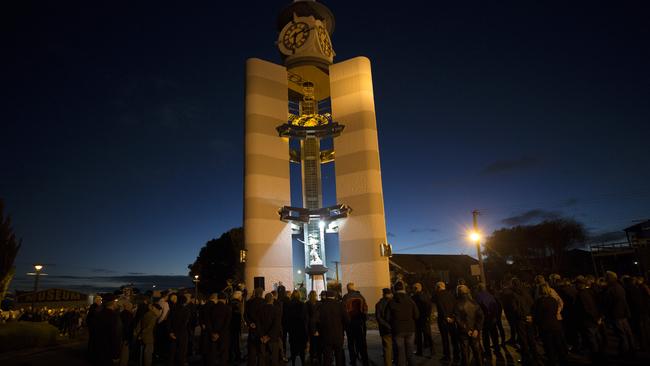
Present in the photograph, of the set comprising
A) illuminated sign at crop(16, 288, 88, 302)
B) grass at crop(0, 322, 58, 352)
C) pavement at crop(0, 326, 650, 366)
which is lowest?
pavement at crop(0, 326, 650, 366)

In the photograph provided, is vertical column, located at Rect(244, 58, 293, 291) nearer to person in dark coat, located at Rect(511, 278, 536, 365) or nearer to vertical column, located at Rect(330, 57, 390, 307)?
vertical column, located at Rect(330, 57, 390, 307)

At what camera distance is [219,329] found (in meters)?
7.71

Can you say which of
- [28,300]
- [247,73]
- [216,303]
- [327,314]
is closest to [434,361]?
[327,314]

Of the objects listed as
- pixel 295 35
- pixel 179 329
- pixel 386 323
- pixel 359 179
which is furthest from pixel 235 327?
pixel 295 35

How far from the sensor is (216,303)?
313 inches

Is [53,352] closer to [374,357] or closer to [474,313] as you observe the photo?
[374,357]

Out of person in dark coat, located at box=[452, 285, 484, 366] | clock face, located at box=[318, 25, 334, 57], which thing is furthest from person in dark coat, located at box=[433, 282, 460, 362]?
clock face, located at box=[318, 25, 334, 57]

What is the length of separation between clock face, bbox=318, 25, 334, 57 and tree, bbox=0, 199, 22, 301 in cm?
2005

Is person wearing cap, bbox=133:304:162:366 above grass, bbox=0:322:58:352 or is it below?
above

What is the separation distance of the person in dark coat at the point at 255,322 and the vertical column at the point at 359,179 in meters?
14.7

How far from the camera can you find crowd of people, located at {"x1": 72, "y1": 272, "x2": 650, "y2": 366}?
6.84m

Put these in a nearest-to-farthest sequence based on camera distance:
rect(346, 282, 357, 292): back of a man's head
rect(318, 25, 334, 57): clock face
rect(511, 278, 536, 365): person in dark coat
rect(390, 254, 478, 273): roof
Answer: rect(511, 278, 536, 365): person in dark coat
rect(346, 282, 357, 292): back of a man's head
rect(318, 25, 334, 57): clock face
rect(390, 254, 478, 273): roof

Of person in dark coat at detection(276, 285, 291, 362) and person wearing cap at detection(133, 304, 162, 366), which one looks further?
person in dark coat at detection(276, 285, 291, 362)

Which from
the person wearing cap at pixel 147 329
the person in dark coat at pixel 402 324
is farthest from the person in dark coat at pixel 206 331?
the person in dark coat at pixel 402 324
